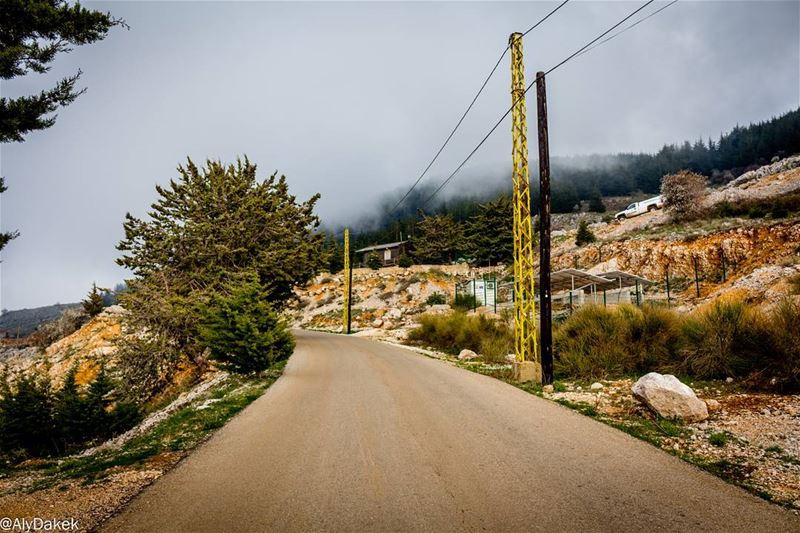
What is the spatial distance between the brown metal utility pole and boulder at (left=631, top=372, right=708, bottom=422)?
9.98 feet

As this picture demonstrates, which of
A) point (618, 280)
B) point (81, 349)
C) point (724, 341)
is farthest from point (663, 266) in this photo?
point (81, 349)

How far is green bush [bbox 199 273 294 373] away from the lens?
11.5 metres

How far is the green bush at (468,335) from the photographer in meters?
16.2

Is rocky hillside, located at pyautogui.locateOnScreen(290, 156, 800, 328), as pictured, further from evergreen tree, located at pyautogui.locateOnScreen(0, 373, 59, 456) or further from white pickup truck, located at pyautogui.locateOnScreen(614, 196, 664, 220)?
white pickup truck, located at pyautogui.locateOnScreen(614, 196, 664, 220)

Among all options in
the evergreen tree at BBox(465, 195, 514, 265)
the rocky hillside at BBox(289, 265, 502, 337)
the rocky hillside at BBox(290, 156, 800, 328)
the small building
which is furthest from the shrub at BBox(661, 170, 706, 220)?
the small building

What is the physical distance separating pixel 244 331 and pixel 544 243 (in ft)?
28.0

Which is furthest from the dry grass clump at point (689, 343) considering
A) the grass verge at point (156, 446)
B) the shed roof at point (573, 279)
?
the shed roof at point (573, 279)

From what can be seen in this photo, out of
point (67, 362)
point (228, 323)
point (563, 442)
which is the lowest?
point (67, 362)

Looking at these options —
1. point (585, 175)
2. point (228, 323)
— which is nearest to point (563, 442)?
point (228, 323)

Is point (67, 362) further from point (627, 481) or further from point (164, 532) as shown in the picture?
point (627, 481)

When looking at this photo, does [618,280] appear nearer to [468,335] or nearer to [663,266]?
[663,266]

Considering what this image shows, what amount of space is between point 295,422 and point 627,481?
4.81m

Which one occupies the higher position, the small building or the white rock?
the small building

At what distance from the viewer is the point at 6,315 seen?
17638 cm
